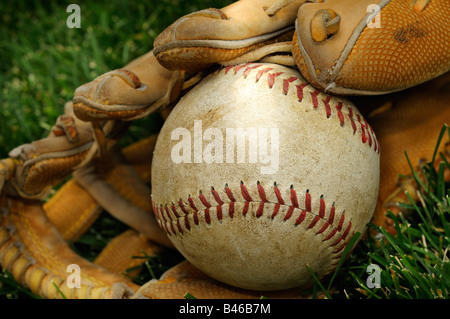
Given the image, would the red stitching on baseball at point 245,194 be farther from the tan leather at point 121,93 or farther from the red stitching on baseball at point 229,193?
the tan leather at point 121,93

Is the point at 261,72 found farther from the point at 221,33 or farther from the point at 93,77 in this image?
the point at 93,77

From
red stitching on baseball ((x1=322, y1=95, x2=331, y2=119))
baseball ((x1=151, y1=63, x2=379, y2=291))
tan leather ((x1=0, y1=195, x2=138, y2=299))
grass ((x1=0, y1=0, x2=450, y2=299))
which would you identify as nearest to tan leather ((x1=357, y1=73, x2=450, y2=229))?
grass ((x1=0, y1=0, x2=450, y2=299))

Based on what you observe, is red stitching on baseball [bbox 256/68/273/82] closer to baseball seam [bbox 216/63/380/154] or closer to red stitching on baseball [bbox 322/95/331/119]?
baseball seam [bbox 216/63/380/154]

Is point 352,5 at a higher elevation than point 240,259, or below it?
higher

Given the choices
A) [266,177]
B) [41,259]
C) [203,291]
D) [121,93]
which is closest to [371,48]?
[266,177]
